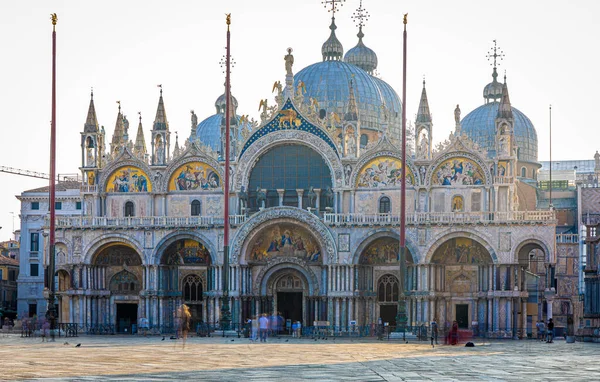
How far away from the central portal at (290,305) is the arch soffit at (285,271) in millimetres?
1316

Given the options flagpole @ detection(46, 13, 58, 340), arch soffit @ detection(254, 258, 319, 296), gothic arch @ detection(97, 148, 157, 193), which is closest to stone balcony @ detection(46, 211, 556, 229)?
gothic arch @ detection(97, 148, 157, 193)

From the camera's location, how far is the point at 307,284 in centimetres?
7456

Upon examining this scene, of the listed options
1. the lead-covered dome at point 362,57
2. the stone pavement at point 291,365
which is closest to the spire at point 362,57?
the lead-covered dome at point 362,57

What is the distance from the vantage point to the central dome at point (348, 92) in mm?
87125

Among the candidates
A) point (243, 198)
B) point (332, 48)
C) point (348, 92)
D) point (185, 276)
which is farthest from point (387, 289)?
point (332, 48)

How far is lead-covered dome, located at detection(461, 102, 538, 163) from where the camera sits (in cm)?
9869

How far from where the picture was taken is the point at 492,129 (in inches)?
3880

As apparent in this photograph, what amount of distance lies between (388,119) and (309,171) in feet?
43.7

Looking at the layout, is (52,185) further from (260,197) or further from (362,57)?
(362,57)

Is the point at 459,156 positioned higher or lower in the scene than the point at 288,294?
higher

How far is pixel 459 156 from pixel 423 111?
3713 mm

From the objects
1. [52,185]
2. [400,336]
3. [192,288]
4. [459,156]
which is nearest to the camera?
[52,185]

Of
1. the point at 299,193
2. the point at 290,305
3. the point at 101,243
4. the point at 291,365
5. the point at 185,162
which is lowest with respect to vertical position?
the point at 290,305

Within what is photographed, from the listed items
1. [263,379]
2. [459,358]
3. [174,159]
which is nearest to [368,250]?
[174,159]
